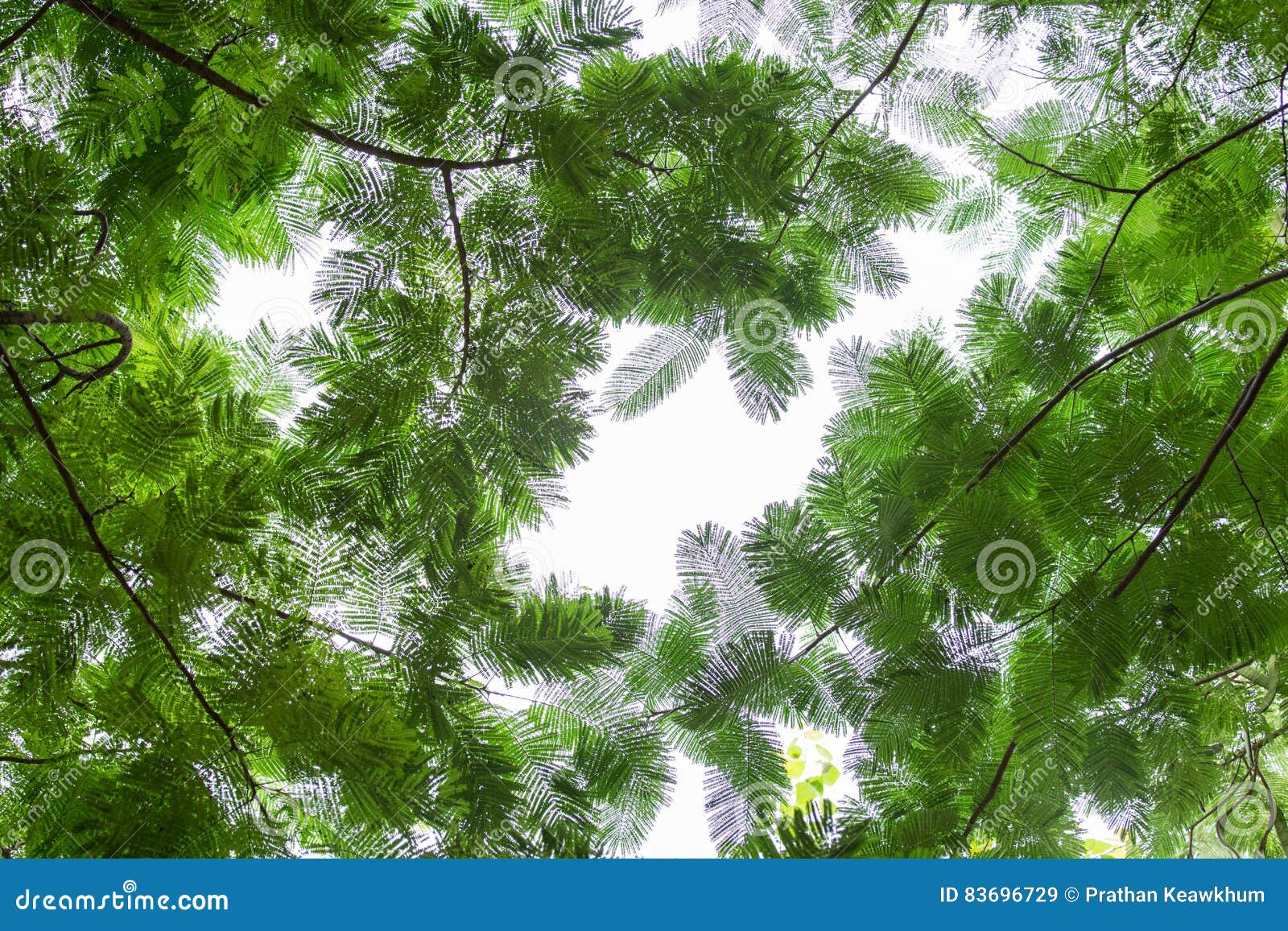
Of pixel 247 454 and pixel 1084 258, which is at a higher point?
pixel 1084 258

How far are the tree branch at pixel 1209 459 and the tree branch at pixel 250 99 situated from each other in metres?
1.09

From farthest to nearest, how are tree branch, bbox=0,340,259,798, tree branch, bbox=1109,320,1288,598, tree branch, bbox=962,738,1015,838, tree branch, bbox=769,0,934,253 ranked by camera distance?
tree branch, bbox=769,0,934,253 < tree branch, bbox=1109,320,1288,598 < tree branch, bbox=962,738,1015,838 < tree branch, bbox=0,340,259,798

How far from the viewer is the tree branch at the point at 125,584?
0.95 m

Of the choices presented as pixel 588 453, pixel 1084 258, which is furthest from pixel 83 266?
pixel 1084 258

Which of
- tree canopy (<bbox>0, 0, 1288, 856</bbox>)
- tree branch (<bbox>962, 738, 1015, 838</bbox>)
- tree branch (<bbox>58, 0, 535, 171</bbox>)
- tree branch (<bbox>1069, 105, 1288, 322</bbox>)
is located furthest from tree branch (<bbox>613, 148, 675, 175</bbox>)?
tree branch (<bbox>962, 738, 1015, 838</bbox>)

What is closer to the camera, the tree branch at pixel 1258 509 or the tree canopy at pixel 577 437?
the tree canopy at pixel 577 437

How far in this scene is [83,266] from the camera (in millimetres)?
1062

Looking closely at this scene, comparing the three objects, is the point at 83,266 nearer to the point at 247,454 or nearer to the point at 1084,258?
the point at 247,454

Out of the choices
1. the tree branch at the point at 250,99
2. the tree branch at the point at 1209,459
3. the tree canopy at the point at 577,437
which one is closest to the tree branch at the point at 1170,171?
the tree canopy at the point at 577,437

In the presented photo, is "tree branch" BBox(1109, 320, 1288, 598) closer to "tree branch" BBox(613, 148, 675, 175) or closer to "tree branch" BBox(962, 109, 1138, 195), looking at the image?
"tree branch" BBox(962, 109, 1138, 195)

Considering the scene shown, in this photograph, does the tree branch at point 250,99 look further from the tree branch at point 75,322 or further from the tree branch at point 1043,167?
the tree branch at point 1043,167

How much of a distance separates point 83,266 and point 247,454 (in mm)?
308

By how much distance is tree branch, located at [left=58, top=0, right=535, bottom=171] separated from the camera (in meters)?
1.15

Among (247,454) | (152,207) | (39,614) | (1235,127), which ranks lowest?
(39,614)
